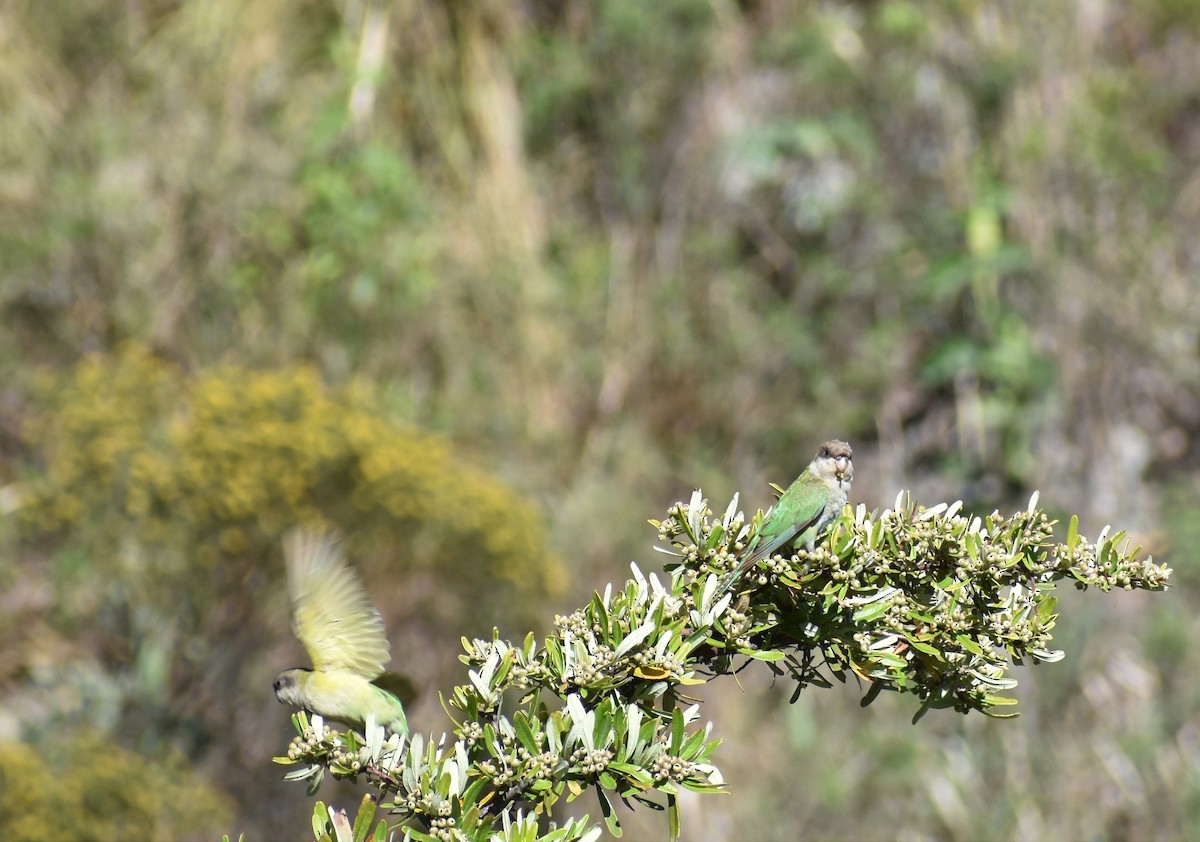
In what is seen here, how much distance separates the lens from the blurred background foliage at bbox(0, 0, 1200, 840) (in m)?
5.48

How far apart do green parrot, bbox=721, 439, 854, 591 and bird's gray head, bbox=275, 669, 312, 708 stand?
1.00m

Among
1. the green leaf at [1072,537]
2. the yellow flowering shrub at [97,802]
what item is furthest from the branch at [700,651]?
the yellow flowering shrub at [97,802]

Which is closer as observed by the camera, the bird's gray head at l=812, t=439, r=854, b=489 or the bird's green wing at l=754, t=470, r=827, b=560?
the bird's green wing at l=754, t=470, r=827, b=560

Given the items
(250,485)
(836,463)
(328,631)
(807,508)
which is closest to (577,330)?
(250,485)

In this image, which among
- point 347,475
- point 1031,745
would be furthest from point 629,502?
point 1031,745

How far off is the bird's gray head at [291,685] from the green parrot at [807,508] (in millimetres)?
1004

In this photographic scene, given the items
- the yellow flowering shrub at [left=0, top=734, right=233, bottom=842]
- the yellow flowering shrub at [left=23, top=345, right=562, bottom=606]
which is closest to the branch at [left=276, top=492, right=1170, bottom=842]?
the yellow flowering shrub at [left=0, top=734, right=233, bottom=842]

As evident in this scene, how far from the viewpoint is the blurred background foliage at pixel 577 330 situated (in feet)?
18.0

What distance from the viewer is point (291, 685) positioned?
2.46 meters

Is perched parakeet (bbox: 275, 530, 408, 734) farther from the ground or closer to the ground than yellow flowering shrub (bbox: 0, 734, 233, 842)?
closer to the ground

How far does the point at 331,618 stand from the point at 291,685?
17 centimetres

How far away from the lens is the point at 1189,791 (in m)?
5.12

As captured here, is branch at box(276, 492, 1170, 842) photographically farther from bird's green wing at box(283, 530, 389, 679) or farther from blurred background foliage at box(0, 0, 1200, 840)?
blurred background foliage at box(0, 0, 1200, 840)

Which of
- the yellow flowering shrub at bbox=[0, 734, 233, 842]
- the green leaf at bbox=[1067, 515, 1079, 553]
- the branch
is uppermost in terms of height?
the yellow flowering shrub at bbox=[0, 734, 233, 842]
